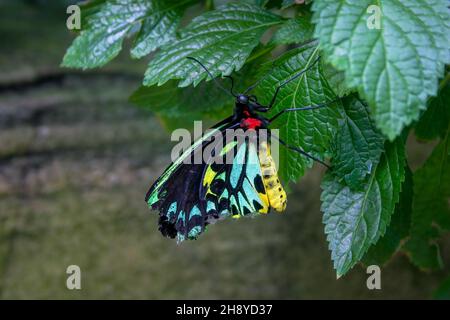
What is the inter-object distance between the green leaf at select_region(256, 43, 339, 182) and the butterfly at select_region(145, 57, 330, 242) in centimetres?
5

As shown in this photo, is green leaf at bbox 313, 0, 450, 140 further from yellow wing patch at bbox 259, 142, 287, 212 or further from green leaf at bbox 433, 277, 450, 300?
green leaf at bbox 433, 277, 450, 300

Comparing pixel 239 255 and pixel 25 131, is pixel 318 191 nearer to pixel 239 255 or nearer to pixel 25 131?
pixel 239 255

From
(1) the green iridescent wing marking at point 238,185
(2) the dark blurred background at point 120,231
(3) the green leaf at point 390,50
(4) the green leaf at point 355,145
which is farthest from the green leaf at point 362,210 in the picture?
(2) the dark blurred background at point 120,231

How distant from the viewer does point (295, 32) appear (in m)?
1.07

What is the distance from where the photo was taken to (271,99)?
1.08 metres

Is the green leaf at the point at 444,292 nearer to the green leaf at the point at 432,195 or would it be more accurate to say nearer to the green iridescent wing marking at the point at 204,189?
the green leaf at the point at 432,195

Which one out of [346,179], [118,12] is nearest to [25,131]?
[118,12]

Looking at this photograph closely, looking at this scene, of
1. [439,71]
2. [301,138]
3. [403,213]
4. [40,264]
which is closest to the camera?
[439,71]

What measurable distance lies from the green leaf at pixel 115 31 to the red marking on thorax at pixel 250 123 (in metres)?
0.24

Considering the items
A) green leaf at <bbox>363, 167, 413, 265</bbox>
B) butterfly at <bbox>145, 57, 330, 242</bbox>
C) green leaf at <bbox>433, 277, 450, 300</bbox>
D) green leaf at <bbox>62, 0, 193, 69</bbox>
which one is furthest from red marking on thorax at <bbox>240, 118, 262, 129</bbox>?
green leaf at <bbox>433, 277, 450, 300</bbox>

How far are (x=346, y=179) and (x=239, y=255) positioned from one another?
1.76 m

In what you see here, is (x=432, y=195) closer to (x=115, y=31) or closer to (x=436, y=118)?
(x=436, y=118)

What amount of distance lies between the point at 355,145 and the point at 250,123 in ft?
0.70

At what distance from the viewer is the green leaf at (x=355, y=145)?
1.05 meters
